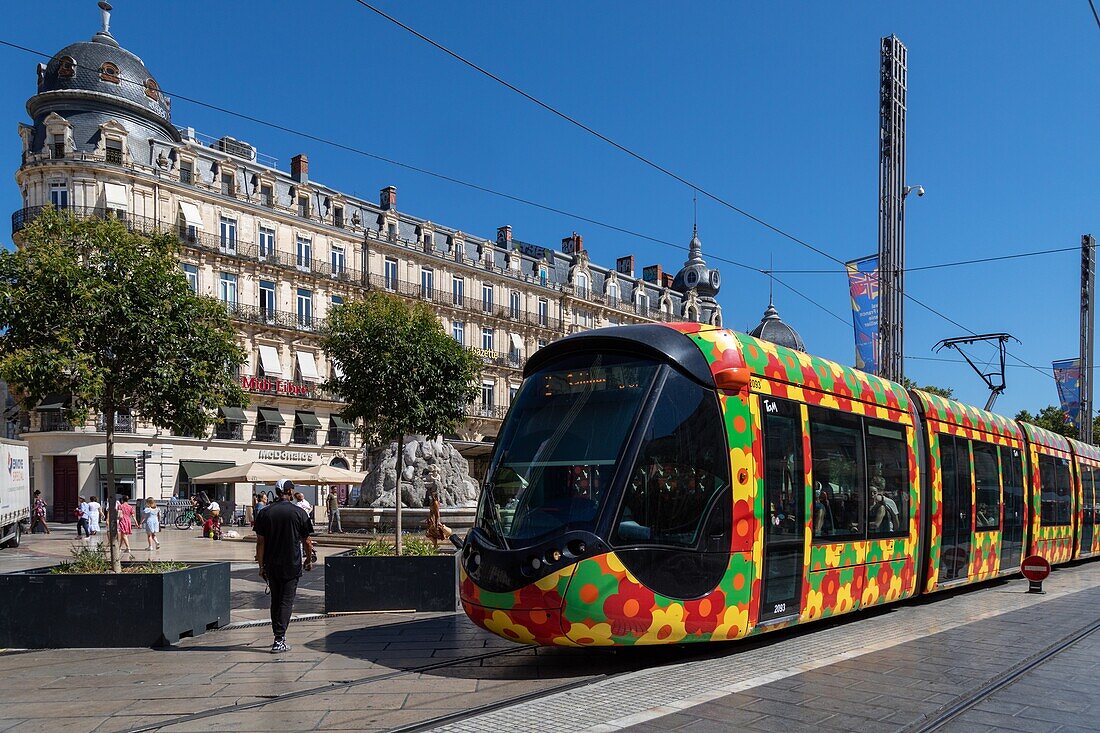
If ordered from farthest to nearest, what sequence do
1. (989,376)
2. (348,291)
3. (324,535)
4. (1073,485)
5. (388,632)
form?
(348,291) < (324,535) < (989,376) < (1073,485) < (388,632)

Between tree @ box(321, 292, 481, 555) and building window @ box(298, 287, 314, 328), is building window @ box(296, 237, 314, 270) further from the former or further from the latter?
tree @ box(321, 292, 481, 555)

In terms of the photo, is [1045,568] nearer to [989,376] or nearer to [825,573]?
[825,573]

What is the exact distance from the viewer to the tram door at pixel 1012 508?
51.6 ft

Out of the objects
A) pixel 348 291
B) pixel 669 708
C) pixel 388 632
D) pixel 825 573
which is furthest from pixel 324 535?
pixel 348 291

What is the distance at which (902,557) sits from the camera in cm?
1186

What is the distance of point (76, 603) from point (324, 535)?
60.3ft

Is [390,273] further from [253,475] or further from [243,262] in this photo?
[253,475]

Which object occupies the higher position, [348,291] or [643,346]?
[348,291]

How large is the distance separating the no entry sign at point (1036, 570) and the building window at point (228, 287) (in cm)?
4008

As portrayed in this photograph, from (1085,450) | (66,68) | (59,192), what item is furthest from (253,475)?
(1085,450)

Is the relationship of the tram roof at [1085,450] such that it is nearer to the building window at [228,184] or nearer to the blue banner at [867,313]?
the blue banner at [867,313]

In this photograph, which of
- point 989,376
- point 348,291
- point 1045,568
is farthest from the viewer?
point 348,291

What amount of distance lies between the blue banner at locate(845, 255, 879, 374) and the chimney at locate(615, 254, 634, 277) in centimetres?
6042

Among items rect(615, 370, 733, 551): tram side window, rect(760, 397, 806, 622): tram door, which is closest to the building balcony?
rect(760, 397, 806, 622): tram door
